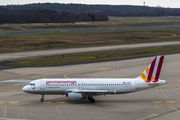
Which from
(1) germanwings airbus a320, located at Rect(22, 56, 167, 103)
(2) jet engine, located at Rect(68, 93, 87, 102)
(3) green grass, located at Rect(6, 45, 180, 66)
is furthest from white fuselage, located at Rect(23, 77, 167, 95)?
(3) green grass, located at Rect(6, 45, 180, 66)

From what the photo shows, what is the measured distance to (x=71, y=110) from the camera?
1590 inches

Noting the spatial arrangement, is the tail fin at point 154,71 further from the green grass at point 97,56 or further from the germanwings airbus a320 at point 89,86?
the green grass at point 97,56

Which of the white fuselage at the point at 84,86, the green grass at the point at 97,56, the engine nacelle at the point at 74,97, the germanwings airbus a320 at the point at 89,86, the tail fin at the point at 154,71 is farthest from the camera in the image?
the green grass at the point at 97,56

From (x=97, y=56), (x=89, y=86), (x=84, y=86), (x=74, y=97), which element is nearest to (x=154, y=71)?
(x=89, y=86)

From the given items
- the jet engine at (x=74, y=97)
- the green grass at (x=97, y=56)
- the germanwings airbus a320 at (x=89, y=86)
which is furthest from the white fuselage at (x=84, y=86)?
the green grass at (x=97, y=56)

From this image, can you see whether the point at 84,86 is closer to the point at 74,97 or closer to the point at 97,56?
the point at 74,97

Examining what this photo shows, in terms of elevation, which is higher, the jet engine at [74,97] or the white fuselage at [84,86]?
the white fuselage at [84,86]

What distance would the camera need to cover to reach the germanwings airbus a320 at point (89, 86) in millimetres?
43719

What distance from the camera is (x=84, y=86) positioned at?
146 ft

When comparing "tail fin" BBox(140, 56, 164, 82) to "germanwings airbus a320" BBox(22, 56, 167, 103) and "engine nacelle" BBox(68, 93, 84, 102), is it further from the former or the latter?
"engine nacelle" BBox(68, 93, 84, 102)

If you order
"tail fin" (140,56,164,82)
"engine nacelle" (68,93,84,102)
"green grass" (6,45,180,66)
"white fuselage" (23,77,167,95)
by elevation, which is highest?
"green grass" (6,45,180,66)

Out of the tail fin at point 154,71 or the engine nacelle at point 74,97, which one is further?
the tail fin at point 154,71

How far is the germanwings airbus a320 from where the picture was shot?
1721 inches

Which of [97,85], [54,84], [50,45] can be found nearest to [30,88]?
[54,84]
